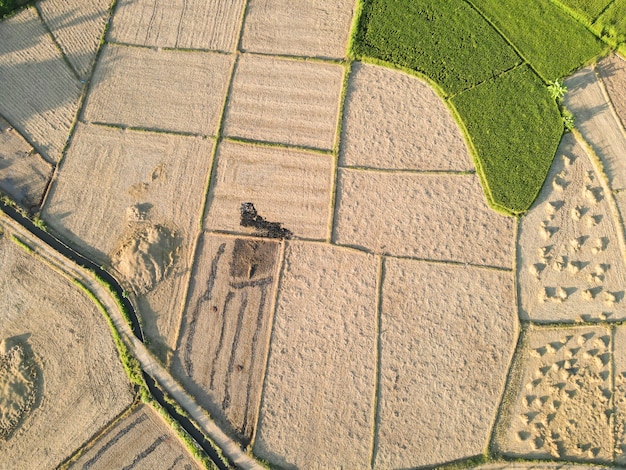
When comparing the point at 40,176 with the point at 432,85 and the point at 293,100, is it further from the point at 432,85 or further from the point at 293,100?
the point at 432,85

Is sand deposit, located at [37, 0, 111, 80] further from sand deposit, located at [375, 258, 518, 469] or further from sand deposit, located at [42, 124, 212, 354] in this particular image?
sand deposit, located at [375, 258, 518, 469]

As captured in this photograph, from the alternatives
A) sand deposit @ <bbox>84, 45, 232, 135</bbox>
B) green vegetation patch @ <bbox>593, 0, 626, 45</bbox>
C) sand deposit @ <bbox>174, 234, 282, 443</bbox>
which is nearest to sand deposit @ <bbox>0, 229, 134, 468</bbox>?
sand deposit @ <bbox>174, 234, 282, 443</bbox>

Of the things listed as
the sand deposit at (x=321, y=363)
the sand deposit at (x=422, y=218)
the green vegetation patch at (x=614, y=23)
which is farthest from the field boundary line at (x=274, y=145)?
the green vegetation patch at (x=614, y=23)

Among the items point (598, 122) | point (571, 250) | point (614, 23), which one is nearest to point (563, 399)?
point (571, 250)

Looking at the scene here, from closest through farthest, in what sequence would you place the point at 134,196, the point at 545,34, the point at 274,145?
the point at 134,196, the point at 274,145, the point at 545,34

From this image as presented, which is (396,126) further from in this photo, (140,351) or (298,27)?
(140,351)

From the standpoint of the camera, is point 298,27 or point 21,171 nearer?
point 21,171

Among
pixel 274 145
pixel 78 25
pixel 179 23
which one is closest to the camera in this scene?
pixel 274 145
